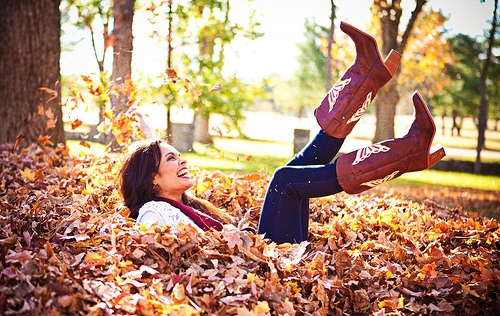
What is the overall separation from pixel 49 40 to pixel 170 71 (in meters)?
2.13

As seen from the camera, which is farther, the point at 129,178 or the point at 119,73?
the point at 119,73

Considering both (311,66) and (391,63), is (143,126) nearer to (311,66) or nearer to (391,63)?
(391,63)

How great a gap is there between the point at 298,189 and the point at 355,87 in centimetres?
77

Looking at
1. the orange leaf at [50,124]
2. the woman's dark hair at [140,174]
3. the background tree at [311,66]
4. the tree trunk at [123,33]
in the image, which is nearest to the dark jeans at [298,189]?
the woman's dark hair at [140,174]

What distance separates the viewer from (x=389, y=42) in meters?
14.6

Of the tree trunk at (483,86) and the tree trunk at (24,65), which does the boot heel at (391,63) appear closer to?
the tree trunk at (24,65)

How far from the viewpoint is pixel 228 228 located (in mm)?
2924

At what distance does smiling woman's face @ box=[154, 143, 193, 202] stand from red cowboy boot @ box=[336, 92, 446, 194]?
3.37ft

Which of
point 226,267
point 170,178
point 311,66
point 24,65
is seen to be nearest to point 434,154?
point 226,267

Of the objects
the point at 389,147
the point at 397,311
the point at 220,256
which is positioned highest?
the point at 389,147

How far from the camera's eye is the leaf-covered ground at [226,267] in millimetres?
2160

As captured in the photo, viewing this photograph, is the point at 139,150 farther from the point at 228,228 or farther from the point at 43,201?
the point at 228,228

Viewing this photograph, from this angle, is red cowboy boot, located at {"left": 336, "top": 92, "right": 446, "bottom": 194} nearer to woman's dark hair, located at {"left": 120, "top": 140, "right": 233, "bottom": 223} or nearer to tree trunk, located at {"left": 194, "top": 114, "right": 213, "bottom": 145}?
woman's dark hair, located at {"left": 120, "top": 140, "right": 233, "bottom": 223}

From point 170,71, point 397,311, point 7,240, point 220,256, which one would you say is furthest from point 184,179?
point 170,71
